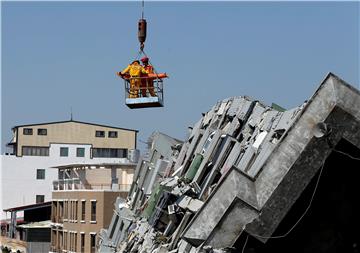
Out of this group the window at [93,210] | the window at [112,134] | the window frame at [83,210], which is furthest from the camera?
the window at [112,134]

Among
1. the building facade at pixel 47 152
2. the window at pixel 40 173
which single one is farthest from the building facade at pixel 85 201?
the building facade at pixel 47 152

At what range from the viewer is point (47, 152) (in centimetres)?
10050

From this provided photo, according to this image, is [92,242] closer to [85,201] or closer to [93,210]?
[93,210]

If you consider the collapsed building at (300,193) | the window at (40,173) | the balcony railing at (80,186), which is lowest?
the window at (40,173)

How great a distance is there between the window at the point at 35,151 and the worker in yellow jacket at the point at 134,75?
72.0 meters

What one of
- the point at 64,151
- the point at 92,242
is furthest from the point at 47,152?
the point at 92,242

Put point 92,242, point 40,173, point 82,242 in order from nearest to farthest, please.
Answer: point 92,242
point 82,242
point 40,173

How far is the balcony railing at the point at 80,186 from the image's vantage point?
60719mm

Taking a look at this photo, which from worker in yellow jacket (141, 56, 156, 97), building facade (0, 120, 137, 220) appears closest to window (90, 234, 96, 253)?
worker in yellow jacket (141, 56, 156, 97)

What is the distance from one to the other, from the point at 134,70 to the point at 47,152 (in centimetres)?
7220

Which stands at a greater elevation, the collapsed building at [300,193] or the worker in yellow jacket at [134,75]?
the worker in yellow jacket at [134,75]

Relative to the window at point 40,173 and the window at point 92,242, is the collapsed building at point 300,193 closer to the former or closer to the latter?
the window at point 92,242

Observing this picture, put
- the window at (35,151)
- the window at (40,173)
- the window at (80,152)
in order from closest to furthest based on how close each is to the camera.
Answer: the window at (40,173), the window at (35,151), the window at (80,152)

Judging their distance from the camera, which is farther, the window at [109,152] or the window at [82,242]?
the window at [109,152]
